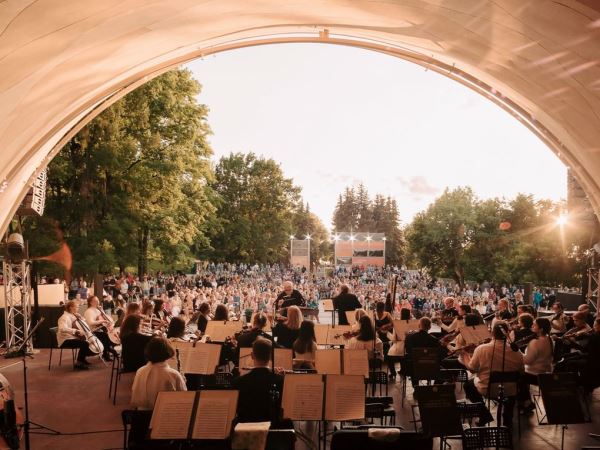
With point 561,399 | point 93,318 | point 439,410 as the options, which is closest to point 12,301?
point 93,318

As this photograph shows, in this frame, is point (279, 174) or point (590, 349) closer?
point (590, 349)

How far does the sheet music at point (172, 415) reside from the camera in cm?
509

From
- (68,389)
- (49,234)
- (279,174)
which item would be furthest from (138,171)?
(279,174)

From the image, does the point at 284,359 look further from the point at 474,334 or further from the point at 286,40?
the point at 286,40

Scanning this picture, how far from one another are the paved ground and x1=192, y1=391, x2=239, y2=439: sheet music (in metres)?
2.36

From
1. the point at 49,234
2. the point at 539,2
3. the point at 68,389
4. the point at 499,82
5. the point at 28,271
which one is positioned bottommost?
the point at 68,389

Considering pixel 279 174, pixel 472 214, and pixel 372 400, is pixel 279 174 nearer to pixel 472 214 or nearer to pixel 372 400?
pixel 472 214

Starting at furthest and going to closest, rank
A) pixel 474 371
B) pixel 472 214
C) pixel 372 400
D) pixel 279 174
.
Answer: pixel 279 174, pixel 472 214, pixel 474 371, pixel 372 400

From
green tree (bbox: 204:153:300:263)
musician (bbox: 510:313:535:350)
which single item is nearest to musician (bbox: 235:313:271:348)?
musician (bbox: 510:313:535:350)

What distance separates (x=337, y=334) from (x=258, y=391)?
4356 mm

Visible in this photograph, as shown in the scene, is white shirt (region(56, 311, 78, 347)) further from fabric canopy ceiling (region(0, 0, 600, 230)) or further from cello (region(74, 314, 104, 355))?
fabric canopy ceiling (region(0, 0, 600, 230))

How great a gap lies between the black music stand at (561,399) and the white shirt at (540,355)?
2.43 metres

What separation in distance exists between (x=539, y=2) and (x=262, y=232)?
5376cm

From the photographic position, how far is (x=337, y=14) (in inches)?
374
